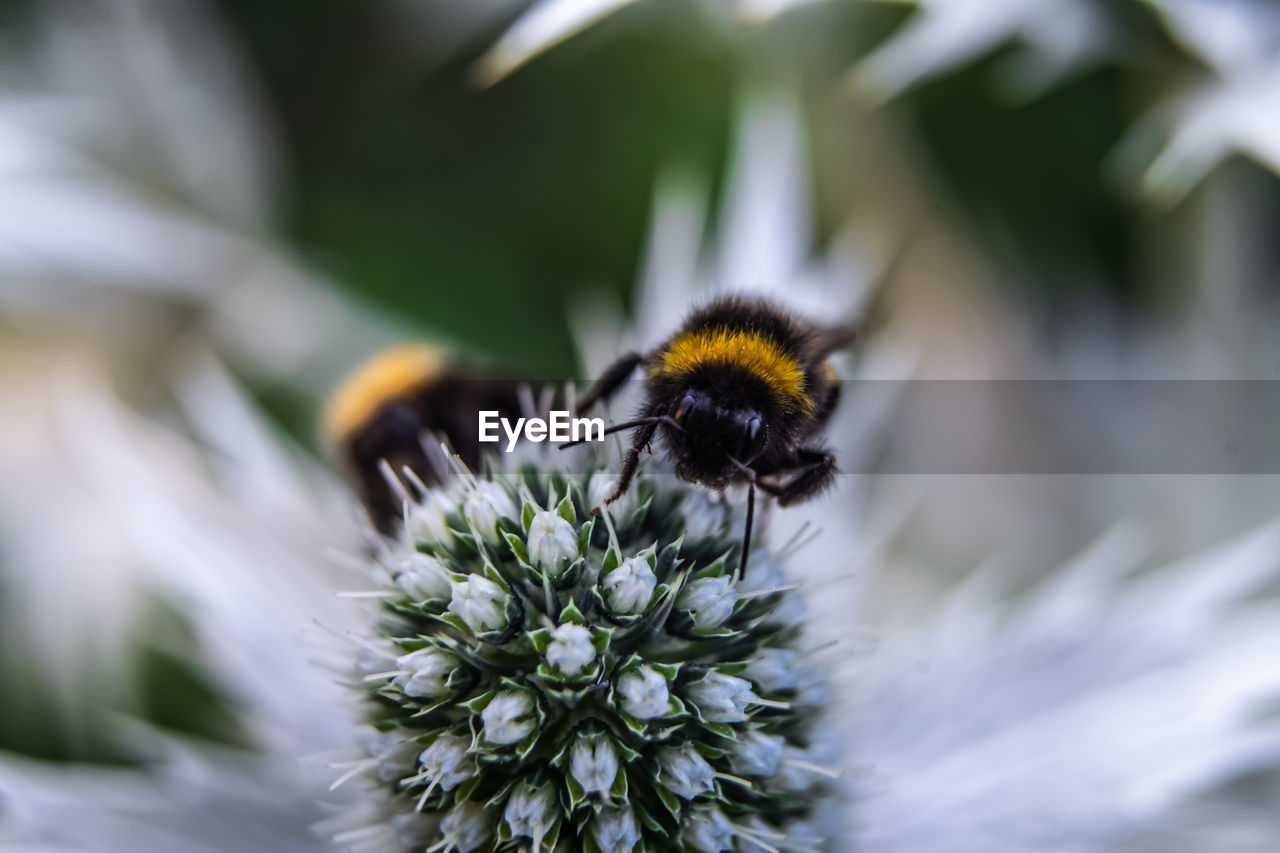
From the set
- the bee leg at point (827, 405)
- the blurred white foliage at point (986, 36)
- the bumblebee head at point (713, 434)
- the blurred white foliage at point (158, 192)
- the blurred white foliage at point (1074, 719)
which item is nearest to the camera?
the bumblebee head at point (713, 434)

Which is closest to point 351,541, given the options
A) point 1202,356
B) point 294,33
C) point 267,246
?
point 267,246

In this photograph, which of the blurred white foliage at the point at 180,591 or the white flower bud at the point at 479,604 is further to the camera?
the blurred white foliage at the point at 180,591

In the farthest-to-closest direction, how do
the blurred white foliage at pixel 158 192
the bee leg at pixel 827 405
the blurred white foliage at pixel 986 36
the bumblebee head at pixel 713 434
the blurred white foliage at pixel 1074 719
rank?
the blurred white foliage at pixel 158 192 < the blurred white foliage at pixel 986 36 < the blurred white foliage at pixel 1074 719 < the bee leg at pixel 827 405 < the bumblebee head at pixel 713 434

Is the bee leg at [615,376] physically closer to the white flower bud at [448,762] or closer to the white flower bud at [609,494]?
the white flower bud at [609,494]

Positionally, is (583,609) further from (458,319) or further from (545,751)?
(458,319)

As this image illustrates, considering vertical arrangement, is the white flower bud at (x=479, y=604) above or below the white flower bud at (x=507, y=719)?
above

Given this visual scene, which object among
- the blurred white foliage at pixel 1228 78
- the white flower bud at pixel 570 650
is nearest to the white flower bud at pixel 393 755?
the white flower bud at pixel 570 650
